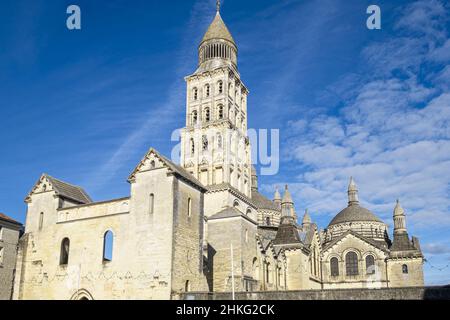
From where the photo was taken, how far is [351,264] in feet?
208

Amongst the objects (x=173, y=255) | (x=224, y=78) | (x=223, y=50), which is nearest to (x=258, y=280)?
(x=173, y=255)

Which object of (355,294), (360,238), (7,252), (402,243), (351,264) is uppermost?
(360,238)

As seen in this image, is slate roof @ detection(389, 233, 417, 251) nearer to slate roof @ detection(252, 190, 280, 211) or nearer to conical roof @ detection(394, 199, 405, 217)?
conical roof @ detection(394, 199, 405, 217)

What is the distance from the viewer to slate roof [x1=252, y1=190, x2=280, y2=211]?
7169 centimetres

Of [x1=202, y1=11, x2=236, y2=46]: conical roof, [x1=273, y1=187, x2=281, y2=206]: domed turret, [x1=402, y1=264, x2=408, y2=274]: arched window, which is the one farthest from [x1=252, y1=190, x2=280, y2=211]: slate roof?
[x1=202, y1=11, x2=236, y2=46]: conical roof

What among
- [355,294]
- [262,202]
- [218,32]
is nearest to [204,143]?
[218,32]

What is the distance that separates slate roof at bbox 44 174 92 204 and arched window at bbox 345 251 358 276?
38226mm

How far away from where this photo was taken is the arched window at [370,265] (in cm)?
6144

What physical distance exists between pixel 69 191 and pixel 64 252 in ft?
17.8

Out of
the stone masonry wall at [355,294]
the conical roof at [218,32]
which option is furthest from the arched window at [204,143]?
the stone masonry wall at [355,294]

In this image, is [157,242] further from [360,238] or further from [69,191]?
[360,238]

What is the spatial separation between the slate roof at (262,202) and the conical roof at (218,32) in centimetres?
2459

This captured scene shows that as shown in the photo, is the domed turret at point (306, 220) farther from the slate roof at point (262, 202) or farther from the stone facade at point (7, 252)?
the stone facade at point (7, 252)
